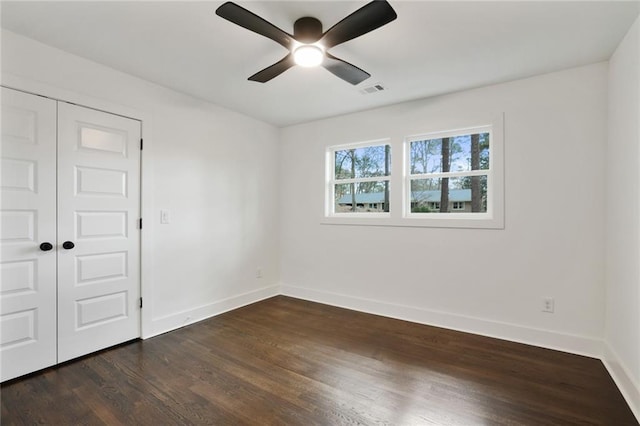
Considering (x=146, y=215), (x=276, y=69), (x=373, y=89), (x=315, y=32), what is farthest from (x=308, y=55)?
(x=146, y=215)

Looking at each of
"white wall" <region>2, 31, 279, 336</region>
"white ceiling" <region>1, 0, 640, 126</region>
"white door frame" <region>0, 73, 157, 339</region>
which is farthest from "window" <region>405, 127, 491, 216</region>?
"white door frame" <region>0, 73, 157, 339</region>

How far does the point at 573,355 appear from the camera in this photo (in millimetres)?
2586

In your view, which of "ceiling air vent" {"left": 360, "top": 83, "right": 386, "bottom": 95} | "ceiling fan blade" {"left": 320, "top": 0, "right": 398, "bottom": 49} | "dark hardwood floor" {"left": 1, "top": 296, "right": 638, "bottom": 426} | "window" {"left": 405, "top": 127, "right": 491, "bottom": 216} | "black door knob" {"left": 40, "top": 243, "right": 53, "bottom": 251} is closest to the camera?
"ceiling fan blade" {"left": 320, "top": 0, "right": 398, "bottom": 49}

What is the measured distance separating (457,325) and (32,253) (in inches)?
151

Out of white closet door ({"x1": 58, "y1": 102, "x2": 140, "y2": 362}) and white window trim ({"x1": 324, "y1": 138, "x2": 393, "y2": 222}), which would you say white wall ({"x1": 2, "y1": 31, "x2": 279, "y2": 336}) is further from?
white window trim ({"x1": 324, "y1": 138, "x2": 393, "y2": 222})

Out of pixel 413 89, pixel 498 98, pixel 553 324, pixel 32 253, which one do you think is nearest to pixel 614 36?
pixel 498 98

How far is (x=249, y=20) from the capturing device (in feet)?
5.45

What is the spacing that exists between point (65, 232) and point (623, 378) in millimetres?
4296

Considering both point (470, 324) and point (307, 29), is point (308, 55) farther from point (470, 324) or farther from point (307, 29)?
point (470, 324)

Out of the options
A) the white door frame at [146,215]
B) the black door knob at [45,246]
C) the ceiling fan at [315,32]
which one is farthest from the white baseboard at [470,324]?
the black door knob at [45,246]

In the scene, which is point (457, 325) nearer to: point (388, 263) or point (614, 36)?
point (388, 263)

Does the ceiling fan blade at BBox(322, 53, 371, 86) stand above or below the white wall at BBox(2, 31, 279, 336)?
above

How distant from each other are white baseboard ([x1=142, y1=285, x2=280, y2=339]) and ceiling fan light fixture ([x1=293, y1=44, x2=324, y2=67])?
2777mm

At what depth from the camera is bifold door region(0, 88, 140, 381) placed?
2.18 meters
